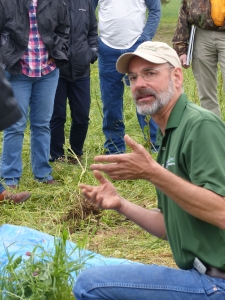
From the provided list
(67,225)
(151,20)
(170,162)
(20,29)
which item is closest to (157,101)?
(170,162)

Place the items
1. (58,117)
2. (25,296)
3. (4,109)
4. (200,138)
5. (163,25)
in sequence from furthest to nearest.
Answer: (163,25) < (58,117) < (25,296) < (200,138) < (4,109)

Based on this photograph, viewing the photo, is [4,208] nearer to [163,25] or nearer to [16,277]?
[16,277]

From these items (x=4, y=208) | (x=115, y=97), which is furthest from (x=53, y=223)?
(x=115, y=97)

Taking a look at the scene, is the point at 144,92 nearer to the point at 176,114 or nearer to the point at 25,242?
the point at 176,114

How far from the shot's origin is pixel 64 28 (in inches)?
220

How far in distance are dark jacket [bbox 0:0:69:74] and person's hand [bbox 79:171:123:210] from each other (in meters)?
2.40

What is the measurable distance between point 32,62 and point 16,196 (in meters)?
1.09

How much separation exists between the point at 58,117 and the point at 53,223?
1.65m

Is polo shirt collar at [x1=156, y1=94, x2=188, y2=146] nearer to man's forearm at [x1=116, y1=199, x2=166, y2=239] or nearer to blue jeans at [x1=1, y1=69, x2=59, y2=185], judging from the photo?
man's forearm at [x1=116, y1=199, x2=166, y2=239]

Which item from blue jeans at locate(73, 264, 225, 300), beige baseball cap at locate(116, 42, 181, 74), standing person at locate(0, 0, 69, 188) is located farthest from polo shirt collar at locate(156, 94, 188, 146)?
standing person at locate(0, 0, 69, 188)

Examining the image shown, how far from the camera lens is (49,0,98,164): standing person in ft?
19.4

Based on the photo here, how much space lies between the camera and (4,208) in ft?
16.4

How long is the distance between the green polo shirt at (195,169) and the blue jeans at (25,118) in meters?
2.60

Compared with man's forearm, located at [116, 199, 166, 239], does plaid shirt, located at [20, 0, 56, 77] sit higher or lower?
lower
